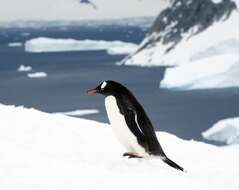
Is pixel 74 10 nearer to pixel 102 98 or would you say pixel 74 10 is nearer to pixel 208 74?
pixel 102 98

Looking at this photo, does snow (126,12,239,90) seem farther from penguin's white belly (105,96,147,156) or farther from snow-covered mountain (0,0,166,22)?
snow-covered mountain (0,0,166,22)

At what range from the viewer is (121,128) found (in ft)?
16.3

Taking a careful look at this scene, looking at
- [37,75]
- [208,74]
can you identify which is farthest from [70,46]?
[208,74]

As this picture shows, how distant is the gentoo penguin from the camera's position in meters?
4.94

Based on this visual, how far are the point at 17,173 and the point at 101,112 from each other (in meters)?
27.9

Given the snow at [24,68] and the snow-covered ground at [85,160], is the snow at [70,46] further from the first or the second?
the snow-covered ground at [85,160]

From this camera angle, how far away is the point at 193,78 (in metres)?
38.4

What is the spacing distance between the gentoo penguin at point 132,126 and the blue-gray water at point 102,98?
2122 cm

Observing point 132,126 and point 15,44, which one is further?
point 15,44

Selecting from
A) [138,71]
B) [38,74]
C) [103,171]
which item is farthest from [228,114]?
[103,171]

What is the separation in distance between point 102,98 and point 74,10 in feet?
298

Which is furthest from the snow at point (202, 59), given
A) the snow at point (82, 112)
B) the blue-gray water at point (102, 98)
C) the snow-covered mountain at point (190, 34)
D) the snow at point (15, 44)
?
the snow at point (15, 44)

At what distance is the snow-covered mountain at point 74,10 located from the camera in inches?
4914

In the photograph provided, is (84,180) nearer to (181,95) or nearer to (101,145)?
(101,145)
